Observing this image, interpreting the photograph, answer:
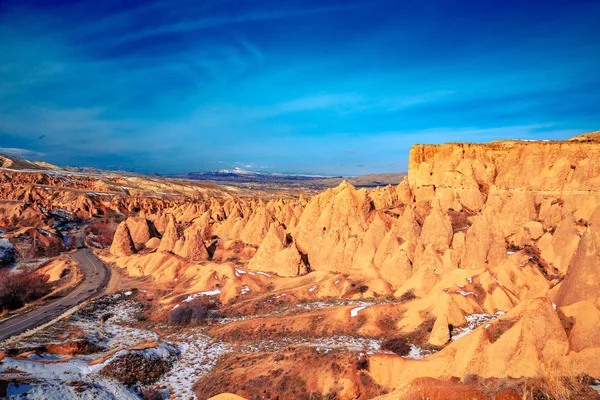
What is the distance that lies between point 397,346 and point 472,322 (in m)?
6.93

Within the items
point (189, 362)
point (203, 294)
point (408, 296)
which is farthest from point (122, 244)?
point (408, 296)

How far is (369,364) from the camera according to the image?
2098cm

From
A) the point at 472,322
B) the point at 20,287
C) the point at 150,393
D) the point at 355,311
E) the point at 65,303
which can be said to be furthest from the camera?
the point at 20,287

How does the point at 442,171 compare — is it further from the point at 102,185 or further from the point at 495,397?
the point at 102,185

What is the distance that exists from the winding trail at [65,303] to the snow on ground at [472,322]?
35762 mm

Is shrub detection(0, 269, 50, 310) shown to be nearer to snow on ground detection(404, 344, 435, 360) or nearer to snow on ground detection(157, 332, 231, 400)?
snow on ground detection(157, 332, 231, 400)

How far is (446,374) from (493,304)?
534 inches

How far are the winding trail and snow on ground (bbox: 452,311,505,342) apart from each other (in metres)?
35.8

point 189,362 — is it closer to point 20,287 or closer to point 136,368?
point 136,368

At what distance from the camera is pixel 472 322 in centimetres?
2814

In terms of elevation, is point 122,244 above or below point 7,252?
above

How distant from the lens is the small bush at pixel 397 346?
959 inches

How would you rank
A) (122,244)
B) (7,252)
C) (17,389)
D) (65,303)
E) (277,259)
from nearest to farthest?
(17,389) → (65,303) → (277,259) → (7,252) → (122,244)

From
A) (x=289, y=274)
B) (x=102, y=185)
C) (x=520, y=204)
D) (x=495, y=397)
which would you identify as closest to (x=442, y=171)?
Result: (x=520, y=204)
